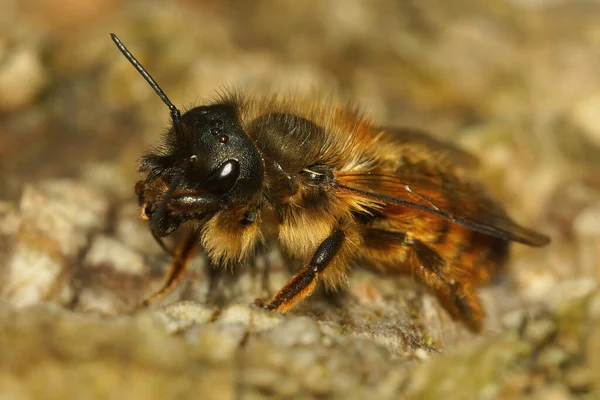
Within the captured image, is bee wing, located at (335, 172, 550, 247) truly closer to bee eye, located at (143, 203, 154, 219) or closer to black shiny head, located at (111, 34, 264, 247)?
black shiny head, located at (111, 34, 264, 247)

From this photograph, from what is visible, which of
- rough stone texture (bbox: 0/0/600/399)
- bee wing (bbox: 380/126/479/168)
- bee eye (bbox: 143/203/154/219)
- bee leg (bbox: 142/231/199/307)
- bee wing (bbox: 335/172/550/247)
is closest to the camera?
rough stone texture (bbox: 0/0/600/399)

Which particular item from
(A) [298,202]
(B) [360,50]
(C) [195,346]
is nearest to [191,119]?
(A) [298,202]

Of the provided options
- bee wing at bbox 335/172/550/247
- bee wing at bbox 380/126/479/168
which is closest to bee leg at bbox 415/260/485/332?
bee wing at bbox 335/172/550/247

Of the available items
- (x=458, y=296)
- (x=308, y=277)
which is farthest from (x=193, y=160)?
(x=458, y=296)

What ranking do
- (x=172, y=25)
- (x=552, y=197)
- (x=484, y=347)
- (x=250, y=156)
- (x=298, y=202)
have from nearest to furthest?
(x=484, y=347) → (x=250, y=156) → (x=298, y=202) → (x=552, y=197) → (x=172, y=25)

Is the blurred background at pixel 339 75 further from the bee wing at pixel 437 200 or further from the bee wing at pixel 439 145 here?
the bee wing at pixel 437 200

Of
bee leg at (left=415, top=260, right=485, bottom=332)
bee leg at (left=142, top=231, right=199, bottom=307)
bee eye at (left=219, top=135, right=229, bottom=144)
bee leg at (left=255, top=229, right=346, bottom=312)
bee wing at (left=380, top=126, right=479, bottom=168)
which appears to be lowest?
bee leg at (left=415, top=260, right=485, bottom=332)

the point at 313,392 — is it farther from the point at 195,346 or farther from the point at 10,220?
the point at 10,220
